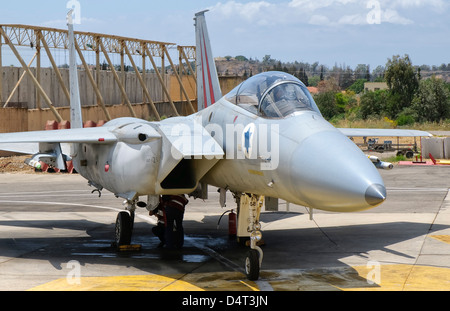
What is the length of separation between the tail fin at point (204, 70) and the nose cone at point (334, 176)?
24.9 feet

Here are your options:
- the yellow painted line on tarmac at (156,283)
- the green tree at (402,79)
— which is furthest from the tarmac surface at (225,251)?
the green tree at (402,79)

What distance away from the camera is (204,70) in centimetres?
1675

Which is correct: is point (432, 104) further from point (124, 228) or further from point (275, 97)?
point (275, 97)

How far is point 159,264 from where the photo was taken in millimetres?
11789

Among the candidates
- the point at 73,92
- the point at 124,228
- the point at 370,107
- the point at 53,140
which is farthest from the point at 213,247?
the point at 370,107

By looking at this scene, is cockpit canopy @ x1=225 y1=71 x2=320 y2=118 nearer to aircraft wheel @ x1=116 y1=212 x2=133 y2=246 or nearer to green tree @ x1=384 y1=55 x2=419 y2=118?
aircraft wheel @ x1=116 y1=212 x2=133 y2=246

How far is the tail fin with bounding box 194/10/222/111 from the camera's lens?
53.6ft

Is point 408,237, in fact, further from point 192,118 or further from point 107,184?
point 107,184

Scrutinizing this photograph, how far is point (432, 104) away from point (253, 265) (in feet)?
171

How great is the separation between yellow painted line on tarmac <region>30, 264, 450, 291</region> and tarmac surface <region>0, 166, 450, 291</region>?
0.6 inches

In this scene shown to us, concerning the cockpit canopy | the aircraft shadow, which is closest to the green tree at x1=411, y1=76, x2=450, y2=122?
the aircraft shadow

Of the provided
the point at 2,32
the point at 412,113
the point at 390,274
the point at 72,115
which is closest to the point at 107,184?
the point at 72,115

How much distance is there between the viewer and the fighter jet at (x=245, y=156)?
8.41 meters

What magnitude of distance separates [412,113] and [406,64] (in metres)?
11.6
